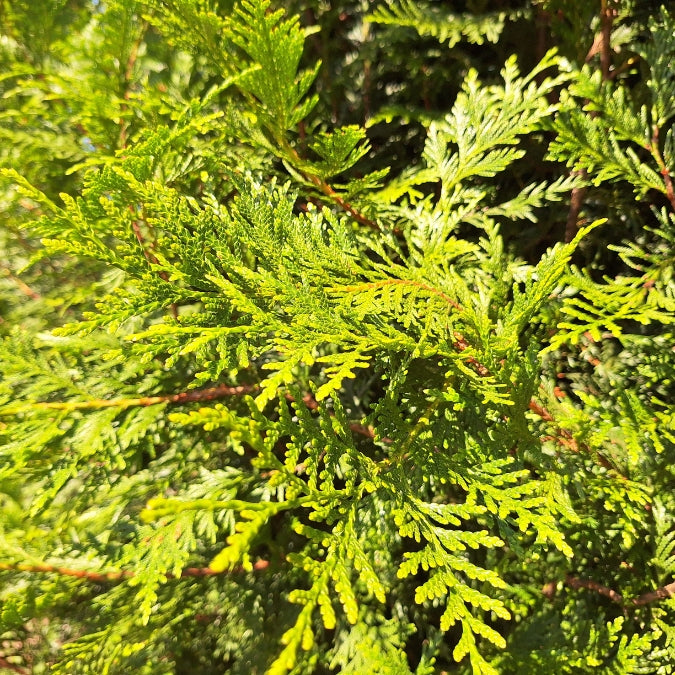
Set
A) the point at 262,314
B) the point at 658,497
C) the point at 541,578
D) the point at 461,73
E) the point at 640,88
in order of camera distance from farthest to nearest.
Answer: the point at 461,73
the point at 541,578
the point at 640,88
the point at 658,497
the point at 262,314

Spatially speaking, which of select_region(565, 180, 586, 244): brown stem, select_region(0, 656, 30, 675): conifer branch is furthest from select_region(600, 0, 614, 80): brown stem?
select_region(0, 656, 30, 675): conifer branch

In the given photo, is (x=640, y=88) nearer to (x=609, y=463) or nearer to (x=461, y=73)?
(x=461, y=73)

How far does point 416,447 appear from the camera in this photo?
4.81 ft

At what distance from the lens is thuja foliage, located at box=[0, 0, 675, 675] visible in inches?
52.7

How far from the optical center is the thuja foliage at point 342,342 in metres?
1.34

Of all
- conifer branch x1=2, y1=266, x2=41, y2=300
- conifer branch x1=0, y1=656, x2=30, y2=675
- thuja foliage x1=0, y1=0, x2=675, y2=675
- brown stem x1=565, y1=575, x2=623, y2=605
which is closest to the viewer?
thuja foliage x1=0, y1=0, x2=675, y2=675

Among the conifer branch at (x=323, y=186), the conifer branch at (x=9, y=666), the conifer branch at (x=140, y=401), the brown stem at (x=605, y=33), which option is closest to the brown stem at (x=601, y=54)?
the brown stem at (x=605, y=33)

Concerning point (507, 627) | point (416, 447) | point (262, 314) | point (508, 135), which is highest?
point (508, 135)

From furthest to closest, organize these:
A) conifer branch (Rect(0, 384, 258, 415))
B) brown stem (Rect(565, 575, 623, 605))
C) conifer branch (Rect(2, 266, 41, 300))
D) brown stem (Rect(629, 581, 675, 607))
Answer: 1. conifer branch (Rect(2, 266, 41, 300))
2. brown stem (Rect(565, 575, 623, 605))
3. brown stem (Rect(629, 581, 675, 607))
4. conifer branch (Rect(0, 384, 258, 415))

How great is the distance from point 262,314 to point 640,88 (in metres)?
1.95

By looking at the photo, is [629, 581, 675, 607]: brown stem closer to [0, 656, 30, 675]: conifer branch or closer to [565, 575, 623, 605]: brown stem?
[565, 575, 623, 605]: brown stem

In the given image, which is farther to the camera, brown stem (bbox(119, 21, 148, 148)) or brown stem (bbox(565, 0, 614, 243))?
brown stem (bbox(119, 21, 148, 148))

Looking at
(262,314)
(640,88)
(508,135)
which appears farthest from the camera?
(640,88)

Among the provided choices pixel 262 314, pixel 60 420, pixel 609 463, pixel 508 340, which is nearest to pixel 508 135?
pixel 508 340
